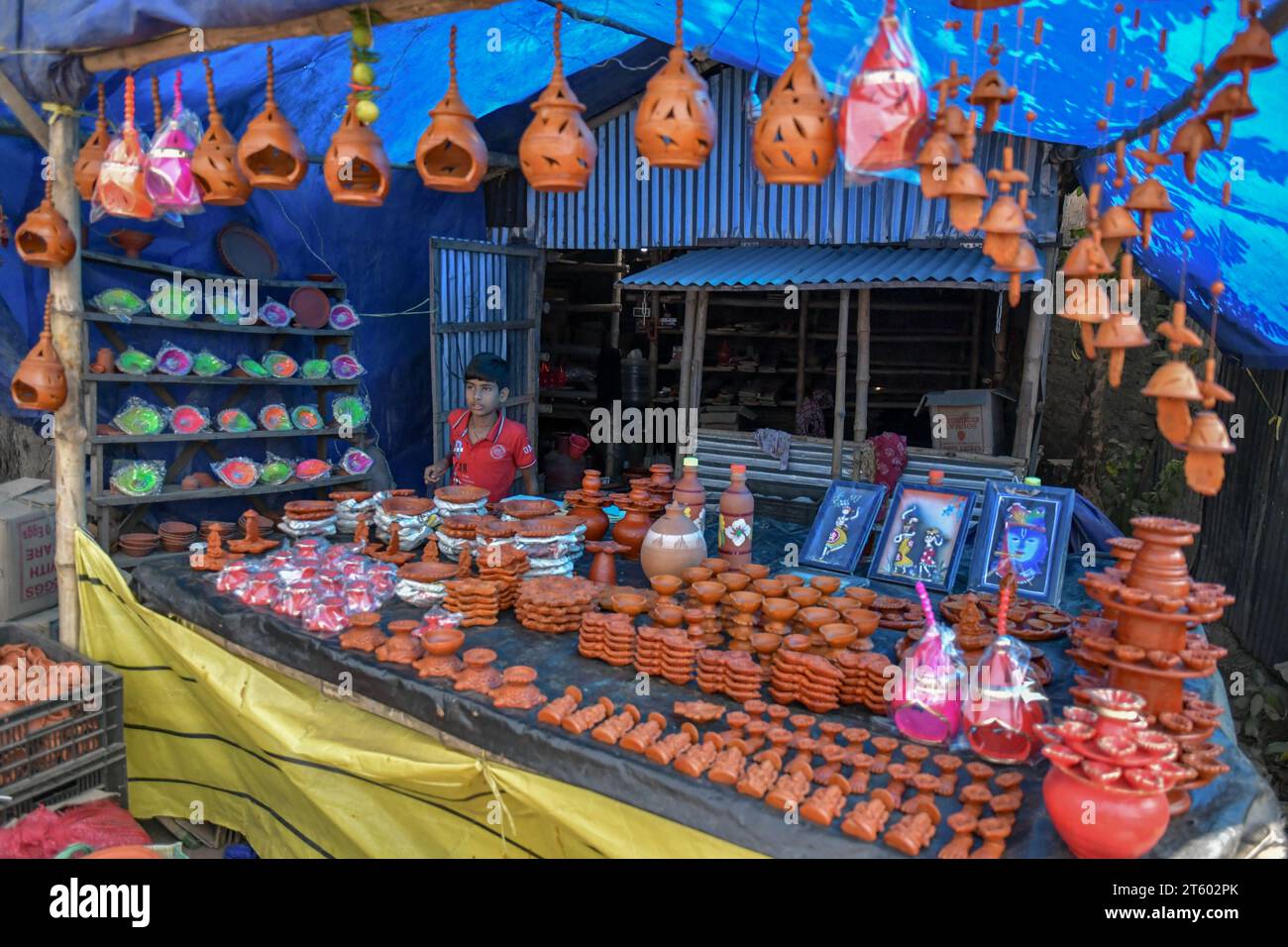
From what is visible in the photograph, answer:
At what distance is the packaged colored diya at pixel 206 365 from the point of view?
510 cm

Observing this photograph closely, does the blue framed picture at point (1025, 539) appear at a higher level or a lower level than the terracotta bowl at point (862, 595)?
higher

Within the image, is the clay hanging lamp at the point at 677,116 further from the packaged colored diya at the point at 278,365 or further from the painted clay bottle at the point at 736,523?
the packaged colored diya at the point at 278,365

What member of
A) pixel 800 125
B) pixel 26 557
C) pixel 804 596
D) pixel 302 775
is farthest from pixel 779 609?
pixel 26 557

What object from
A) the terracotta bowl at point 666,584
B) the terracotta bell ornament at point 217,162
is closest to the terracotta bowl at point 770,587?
the terracotta bowl at point 666,584

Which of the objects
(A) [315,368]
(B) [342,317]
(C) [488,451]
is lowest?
(C) [488,451]

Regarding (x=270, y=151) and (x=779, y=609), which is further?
(x=270, y=151)

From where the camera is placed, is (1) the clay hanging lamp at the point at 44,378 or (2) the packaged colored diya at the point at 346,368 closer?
(1) the clay hanging lamp at the point at 44,378

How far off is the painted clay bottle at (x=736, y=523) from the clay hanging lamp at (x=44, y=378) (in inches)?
120

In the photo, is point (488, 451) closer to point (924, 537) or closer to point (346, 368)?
point (346, 368)

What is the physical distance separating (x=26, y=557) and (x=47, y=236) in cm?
183

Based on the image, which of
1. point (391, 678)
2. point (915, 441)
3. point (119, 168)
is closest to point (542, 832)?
point (391, 678)

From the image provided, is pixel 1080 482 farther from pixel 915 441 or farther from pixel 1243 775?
pixel 1243 775

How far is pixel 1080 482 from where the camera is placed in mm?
10320

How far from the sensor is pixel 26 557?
15.2 ft
